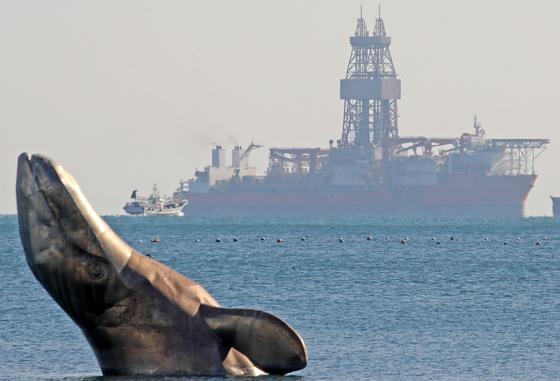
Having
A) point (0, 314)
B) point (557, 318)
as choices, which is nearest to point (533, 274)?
point (557, 318)

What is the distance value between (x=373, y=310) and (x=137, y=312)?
89.8ft

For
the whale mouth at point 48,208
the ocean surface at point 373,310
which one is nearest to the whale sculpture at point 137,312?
the whale mouth at point 48,208

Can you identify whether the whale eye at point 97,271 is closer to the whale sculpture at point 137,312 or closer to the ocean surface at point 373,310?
the whale sculpture at point 137,312

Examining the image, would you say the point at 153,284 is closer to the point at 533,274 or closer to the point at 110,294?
the point at 110,294

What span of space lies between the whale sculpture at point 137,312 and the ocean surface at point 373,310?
120 centimetres

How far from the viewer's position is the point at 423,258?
103 metres

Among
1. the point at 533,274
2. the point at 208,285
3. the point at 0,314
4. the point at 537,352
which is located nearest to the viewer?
the point at 537,352

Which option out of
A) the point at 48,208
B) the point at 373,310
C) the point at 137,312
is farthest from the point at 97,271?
the point at 373,310

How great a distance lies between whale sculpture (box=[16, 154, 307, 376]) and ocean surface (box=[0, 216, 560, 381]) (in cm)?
120

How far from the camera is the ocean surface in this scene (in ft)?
109

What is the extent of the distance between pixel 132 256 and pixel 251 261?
70.6 metres

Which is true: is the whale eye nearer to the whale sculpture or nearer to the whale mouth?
the whale sculpture

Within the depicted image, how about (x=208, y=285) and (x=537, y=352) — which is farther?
(x=208, y=285)

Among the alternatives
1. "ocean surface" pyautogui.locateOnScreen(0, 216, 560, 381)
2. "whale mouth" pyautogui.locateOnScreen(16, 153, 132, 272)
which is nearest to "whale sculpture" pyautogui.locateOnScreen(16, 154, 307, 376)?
"whale mouth" pyautogui.locateOnScreen(16, 153, 132, 272)
